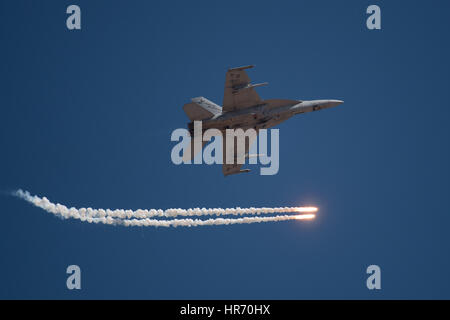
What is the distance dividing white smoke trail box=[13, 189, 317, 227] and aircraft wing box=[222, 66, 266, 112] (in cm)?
749

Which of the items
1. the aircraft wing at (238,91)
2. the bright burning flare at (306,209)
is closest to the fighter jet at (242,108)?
the aircraft wing at (238,91)

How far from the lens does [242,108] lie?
4681 cm

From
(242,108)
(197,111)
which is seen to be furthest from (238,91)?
(197,111)

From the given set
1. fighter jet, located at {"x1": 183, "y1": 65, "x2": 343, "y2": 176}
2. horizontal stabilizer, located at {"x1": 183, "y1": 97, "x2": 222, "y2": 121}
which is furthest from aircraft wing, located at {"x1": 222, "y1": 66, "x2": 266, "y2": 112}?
horizontal stabilizer, located at {"x1": 183, "y1": 97, "x2": 222, "y2": 121}

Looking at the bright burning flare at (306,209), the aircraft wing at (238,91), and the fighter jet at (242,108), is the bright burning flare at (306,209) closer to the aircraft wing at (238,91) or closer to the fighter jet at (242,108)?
the fighter jet at (242,108)

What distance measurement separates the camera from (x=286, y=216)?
51.2 metres

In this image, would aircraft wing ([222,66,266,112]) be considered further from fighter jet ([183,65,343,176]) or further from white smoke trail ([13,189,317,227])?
white smoke trail ([13,189,317,227])

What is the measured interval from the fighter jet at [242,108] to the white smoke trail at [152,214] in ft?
14.2

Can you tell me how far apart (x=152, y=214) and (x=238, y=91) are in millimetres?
9795

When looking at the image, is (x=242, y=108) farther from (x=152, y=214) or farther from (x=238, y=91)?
(x=152, y=214)

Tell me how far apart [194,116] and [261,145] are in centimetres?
593

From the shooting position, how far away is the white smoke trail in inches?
1646
